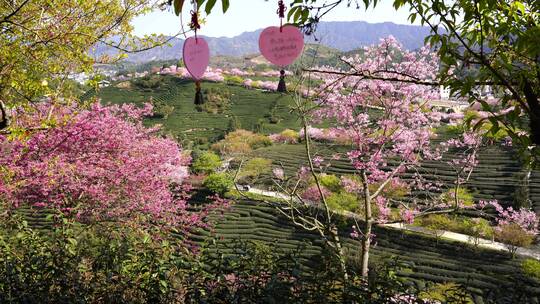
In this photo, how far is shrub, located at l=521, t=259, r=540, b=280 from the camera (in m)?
11.5

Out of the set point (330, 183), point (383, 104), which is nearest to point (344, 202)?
point (330, 183)

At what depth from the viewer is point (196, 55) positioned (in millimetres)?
3148

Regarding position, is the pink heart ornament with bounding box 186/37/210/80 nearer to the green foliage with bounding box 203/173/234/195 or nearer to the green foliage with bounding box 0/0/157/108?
the green foliage with bounding box 0/0/157/108

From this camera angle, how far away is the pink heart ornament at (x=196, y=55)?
10.0 ft

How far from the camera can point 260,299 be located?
9.78 feet

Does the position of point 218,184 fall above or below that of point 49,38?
below

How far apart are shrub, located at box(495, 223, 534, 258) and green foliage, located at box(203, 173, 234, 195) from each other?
35.1 ft

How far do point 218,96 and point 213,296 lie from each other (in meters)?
44.8

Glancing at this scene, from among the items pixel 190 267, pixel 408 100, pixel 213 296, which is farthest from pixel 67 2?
pixel 408 100

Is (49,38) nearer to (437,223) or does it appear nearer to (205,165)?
(437,223)

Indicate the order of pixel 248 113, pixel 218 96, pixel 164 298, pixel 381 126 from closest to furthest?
1. pixel 164 298
2. pixel 381 126
3. pixel 248 113
4. pixel 218 96

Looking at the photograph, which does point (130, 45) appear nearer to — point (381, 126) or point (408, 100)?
point (381, 126)

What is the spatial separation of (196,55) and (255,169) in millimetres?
19381

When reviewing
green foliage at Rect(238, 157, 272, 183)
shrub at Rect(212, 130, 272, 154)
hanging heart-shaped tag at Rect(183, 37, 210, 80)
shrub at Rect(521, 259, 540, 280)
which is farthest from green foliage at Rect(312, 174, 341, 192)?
hanging heart-shaped tag at Rect(183, 37, 210, 80)
